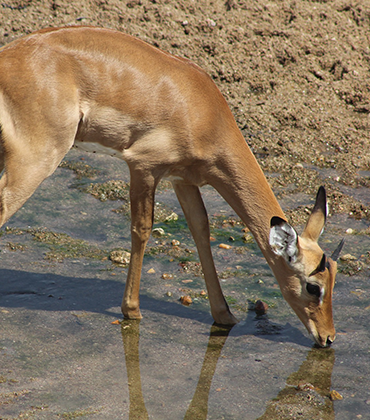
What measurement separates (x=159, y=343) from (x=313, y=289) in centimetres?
132

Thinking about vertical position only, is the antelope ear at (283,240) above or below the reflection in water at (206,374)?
above

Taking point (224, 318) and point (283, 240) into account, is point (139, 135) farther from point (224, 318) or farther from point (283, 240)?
point (224, 318)

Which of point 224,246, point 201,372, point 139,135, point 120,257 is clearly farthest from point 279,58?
point 201,372

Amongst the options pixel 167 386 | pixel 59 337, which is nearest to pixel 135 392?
pixel 167 386

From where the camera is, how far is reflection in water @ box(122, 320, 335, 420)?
4023 mm

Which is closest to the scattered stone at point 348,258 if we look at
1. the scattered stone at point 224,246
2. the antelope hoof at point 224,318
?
the scattered stone at point 224,246

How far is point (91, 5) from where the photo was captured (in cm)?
1016

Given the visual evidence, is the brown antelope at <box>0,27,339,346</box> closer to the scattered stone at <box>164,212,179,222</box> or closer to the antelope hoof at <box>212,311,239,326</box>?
the antelope hoof at <box>212,311,239,326</box>

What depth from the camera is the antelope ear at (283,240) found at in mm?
4395

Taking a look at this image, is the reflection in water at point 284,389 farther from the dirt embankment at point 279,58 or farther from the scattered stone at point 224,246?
the dirt embankment at point 279,58

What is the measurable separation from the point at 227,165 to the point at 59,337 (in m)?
1.95

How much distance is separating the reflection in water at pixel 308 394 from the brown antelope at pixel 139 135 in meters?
0.20

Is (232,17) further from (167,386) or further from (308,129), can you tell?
(167,386)

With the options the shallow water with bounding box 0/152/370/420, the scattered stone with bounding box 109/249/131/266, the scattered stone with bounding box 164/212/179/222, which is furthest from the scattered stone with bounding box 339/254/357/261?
the scattered stone with bounding box 109/249/131/266
